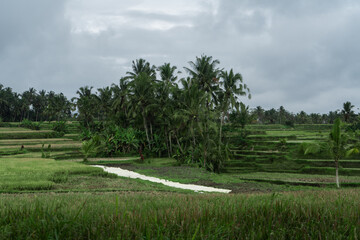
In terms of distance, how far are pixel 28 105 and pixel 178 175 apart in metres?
80.8

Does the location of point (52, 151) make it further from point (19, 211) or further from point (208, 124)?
point (19, 211)

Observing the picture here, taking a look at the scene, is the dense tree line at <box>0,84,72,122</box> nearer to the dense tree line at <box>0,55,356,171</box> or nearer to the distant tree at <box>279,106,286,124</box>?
the dense tree line at <box>0,55,356,171</box>

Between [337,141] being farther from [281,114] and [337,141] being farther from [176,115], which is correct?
[281,114]

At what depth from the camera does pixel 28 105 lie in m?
83.4

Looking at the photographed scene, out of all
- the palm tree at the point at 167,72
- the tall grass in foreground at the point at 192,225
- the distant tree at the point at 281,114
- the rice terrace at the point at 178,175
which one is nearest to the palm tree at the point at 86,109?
the rice terrace at the point at 178,175

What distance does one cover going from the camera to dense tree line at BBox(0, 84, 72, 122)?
77.1 metres

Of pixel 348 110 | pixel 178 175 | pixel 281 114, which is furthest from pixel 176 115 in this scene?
pixel 281 114

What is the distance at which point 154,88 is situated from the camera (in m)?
34.8

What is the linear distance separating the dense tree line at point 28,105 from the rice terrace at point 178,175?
65.0 ft

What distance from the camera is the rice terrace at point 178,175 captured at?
6.06ft

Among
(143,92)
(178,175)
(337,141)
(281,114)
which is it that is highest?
(281,114)

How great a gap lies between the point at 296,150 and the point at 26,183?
96.1 feet

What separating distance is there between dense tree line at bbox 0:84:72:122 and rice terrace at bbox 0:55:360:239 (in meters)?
19.8

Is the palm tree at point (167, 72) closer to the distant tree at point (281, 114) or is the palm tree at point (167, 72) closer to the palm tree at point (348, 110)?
the palm tree at point (348, 110)
